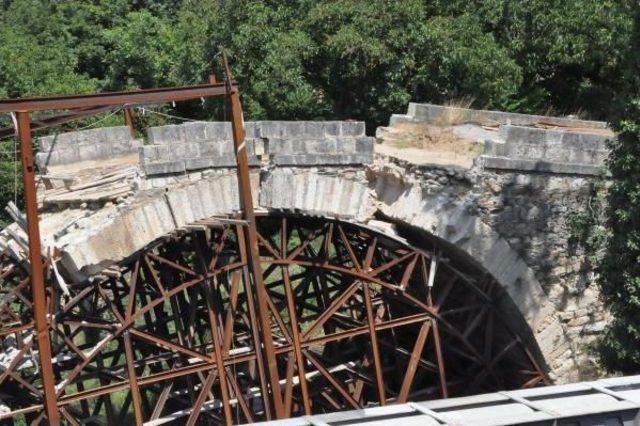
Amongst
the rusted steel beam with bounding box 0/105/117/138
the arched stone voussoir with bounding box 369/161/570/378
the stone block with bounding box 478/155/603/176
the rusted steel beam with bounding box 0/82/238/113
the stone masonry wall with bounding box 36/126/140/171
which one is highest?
the rusted steel beam with bounding box 0/82/238/113

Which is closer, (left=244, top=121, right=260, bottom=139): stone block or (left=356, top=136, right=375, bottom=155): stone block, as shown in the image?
(left=244, top=121, right=260, bottom=139): stone block

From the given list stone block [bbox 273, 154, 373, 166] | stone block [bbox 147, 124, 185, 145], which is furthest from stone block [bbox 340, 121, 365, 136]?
stone block [bbox 147, 124, 185, 145]

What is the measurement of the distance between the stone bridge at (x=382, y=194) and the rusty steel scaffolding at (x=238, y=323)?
0.21 meters

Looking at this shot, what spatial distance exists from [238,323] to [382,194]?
2.63 meters

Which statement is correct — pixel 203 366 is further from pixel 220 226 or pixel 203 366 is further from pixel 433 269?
pixel 433 269

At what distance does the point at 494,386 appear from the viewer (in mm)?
12555

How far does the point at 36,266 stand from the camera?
908 cm

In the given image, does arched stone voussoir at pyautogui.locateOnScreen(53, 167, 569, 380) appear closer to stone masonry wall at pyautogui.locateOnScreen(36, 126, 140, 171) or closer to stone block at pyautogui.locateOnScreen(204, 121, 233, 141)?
stone block at pyautogui.locateOnScreen(204, 121, 233, 141)

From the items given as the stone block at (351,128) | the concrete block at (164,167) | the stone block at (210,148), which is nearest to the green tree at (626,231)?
the stone block at (351,128)

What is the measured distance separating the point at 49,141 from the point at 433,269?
175 inches

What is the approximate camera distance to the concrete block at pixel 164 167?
10.3 m

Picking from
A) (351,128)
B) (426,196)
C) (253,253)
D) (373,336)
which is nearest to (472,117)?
(426,196)

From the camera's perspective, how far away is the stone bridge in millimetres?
10305

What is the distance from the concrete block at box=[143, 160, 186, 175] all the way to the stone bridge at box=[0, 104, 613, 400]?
0.04ft
